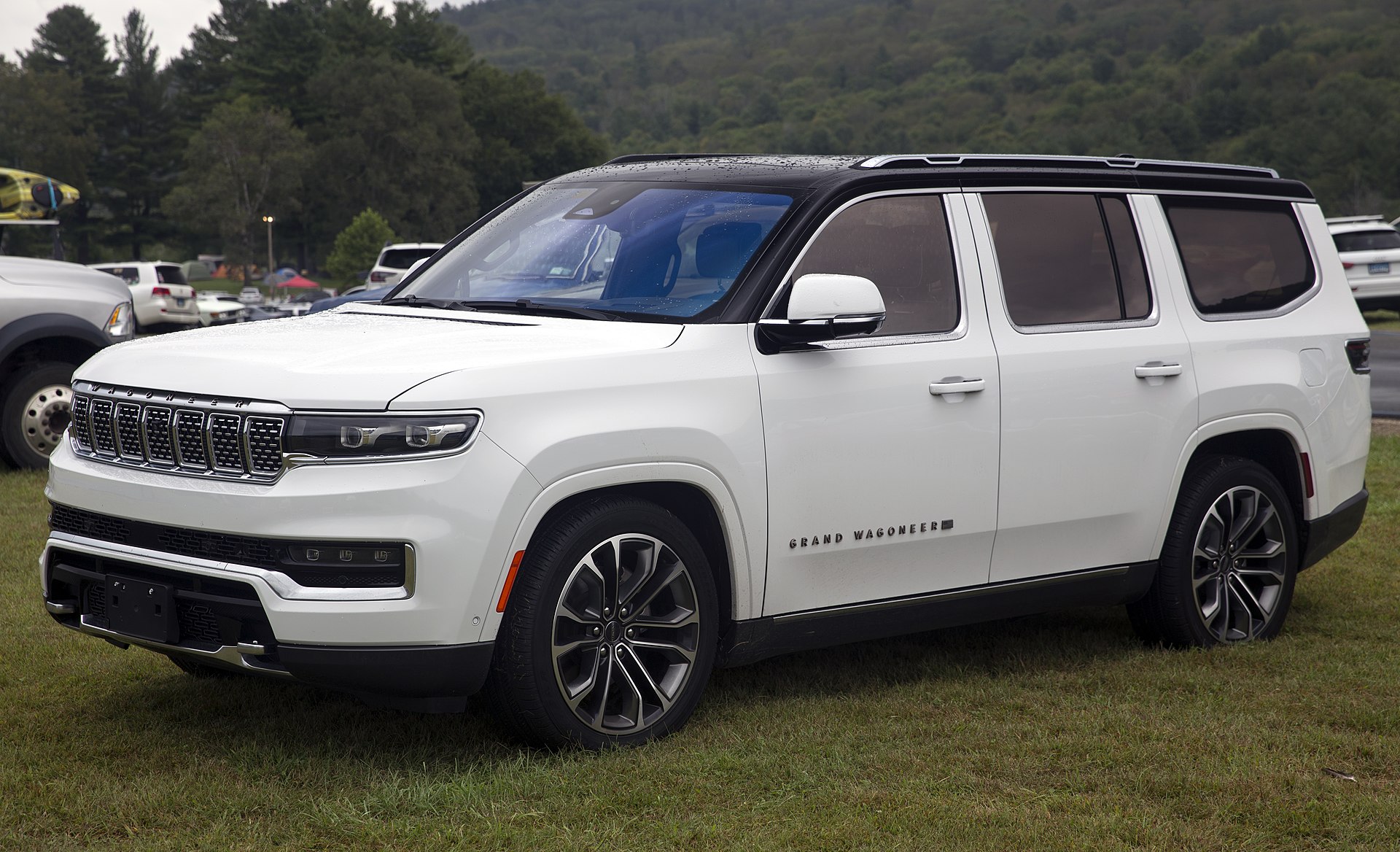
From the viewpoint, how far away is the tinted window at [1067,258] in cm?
521

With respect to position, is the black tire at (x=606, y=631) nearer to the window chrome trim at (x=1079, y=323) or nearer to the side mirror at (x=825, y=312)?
the side mirror at (x=825, y=312)

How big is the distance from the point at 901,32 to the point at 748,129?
47.8 meters

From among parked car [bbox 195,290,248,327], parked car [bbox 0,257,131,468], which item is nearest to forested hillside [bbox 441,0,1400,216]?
parked car [bbox 195,290,248,327]

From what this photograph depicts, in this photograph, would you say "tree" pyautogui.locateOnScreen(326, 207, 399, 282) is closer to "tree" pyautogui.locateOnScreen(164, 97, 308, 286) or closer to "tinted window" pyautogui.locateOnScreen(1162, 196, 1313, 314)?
"tree" pyautogui.locateOnScreen(164, 97, 308, 286)

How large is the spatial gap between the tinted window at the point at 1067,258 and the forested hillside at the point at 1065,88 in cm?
9792

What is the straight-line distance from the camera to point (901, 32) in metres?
183

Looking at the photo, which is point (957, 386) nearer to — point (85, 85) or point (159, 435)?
point (159, 435)

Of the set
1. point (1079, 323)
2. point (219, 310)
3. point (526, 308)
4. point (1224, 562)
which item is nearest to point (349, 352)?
point (526, 308)

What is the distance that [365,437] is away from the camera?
3.79 meters

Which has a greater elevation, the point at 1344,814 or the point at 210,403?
the point at 210,403

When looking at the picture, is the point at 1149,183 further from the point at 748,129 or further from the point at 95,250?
the point at 748,129

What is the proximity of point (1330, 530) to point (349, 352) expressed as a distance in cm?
429

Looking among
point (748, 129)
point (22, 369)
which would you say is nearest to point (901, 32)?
point (748, 129)

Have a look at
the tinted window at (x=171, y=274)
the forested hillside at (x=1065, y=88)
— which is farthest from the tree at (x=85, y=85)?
the tinted window at (x=171, y=274)
